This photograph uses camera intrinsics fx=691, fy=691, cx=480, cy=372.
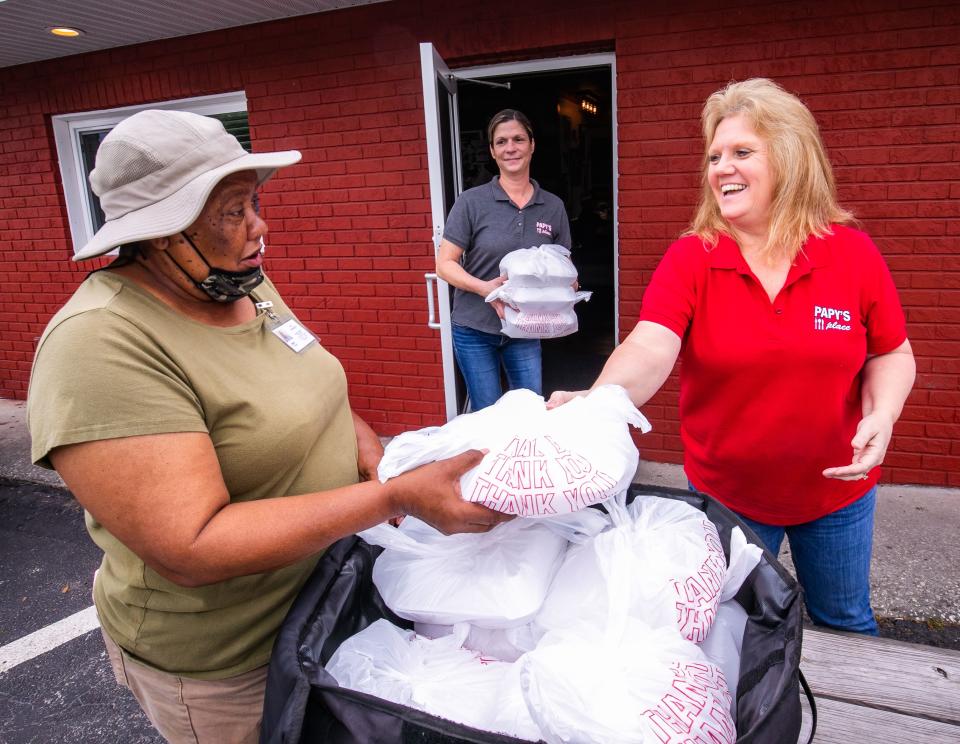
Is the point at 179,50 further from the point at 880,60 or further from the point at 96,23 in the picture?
the point at 880,60

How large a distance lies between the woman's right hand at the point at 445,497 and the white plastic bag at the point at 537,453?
17mm

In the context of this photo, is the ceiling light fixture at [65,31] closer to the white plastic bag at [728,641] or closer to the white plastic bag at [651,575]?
the white plastic bag at [651,575]

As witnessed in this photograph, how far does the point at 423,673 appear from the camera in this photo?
111 centimetres

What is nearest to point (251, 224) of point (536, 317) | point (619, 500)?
point (619, 500)

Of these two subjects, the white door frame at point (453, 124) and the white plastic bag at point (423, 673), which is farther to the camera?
the white door frame at point (453, 124)

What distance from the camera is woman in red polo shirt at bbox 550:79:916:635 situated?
1.77 m

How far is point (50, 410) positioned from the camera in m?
1.02

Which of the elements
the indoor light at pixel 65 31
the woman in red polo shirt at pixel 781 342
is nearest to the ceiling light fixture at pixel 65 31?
the indoor light at pixel 65 31

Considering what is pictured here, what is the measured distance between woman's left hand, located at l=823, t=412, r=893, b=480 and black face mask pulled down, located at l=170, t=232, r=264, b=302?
1.28 meters

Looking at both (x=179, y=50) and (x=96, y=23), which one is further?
(x=179, y=50)

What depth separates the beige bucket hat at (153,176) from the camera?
1.13m

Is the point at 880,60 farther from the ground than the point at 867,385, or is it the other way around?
the point at 880,60

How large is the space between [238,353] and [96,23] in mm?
4854

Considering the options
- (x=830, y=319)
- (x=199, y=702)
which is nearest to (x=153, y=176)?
(x=199, y=702)
